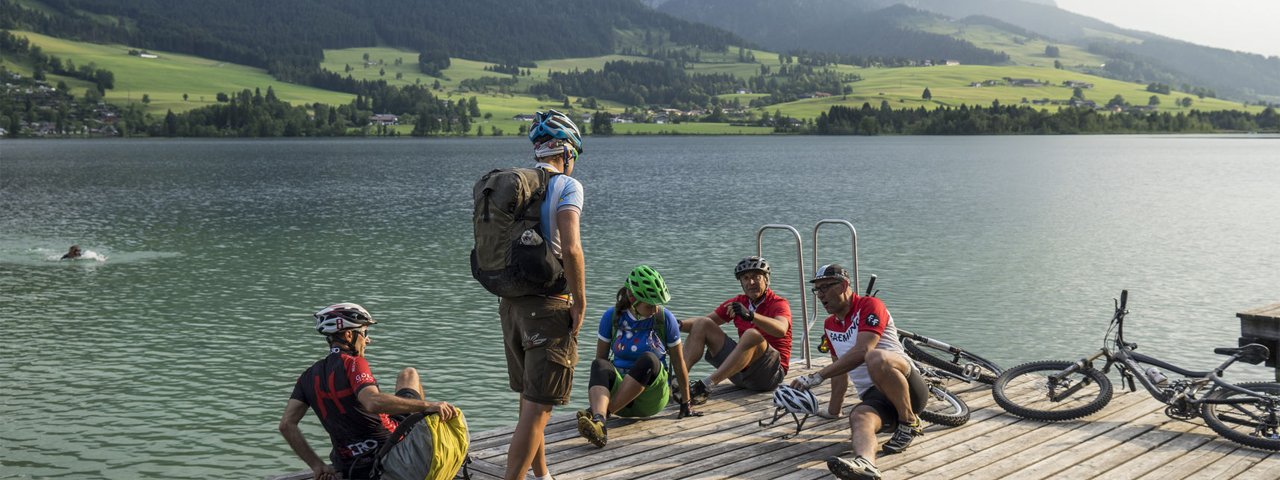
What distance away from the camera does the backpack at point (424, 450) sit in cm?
752

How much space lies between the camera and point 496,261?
7.01 metres

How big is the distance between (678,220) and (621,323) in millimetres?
36998

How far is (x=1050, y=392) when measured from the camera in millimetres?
10188

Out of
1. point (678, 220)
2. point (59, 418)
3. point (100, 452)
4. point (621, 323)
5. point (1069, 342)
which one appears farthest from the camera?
point (678, 220)

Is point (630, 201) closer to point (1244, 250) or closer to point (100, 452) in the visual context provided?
point (1244, 250)

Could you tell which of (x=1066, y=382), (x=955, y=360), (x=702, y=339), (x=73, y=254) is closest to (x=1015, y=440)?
(x=1066, y=382)

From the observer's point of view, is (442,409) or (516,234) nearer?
(516,234)

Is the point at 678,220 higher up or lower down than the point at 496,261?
lower down

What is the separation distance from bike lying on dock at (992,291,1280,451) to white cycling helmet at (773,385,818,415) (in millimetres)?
2366

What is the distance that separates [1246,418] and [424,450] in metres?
7.09

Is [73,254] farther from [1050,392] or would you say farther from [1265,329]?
[1265,329]

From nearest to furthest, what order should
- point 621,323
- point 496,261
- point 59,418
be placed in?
1. point 496,261
2. point 621,323
3. point 59,418

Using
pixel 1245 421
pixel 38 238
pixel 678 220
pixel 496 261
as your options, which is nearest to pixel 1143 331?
pixel 1245 421

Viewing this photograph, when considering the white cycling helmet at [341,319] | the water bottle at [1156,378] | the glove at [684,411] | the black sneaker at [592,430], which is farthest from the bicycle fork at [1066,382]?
the white cycling helmet at [341,319]
